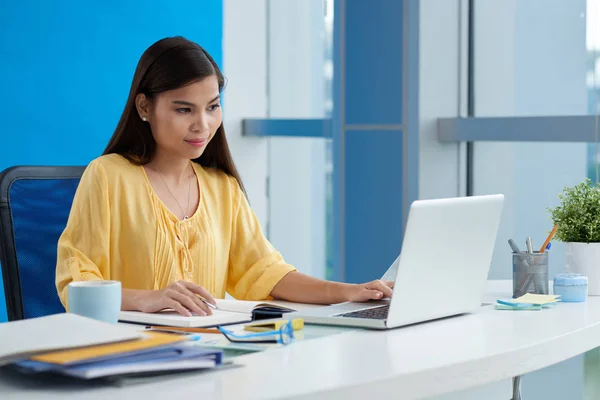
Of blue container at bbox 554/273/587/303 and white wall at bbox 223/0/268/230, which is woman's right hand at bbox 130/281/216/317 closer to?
blue container at bbox 554/273/587/303

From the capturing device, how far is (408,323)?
1646mm

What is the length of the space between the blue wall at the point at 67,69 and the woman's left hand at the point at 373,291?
2278 millimetres

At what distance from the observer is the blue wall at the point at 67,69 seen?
3.84 m

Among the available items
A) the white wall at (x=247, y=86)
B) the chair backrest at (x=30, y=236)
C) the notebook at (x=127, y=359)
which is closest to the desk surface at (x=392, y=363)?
the notebook at (x=127, y=359)

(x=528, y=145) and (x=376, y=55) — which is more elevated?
(x=376, y=55)

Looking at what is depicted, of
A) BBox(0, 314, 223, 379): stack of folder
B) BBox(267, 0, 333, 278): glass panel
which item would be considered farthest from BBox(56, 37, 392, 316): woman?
BBox(267, 0, 333, 278): glass panel

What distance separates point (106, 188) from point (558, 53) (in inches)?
89.4

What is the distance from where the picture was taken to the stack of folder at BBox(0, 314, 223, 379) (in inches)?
46.4

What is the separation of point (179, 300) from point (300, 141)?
142 inches

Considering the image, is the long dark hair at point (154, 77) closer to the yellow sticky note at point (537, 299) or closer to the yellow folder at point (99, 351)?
the yellow sticky note at point (537, 299)

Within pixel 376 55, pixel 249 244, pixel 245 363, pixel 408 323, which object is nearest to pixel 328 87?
pixel 376 55

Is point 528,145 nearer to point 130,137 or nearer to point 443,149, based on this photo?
point 443,149

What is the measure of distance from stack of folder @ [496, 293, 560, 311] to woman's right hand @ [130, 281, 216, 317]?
1.97 feet

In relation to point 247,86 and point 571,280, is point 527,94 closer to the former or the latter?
point 247,86
